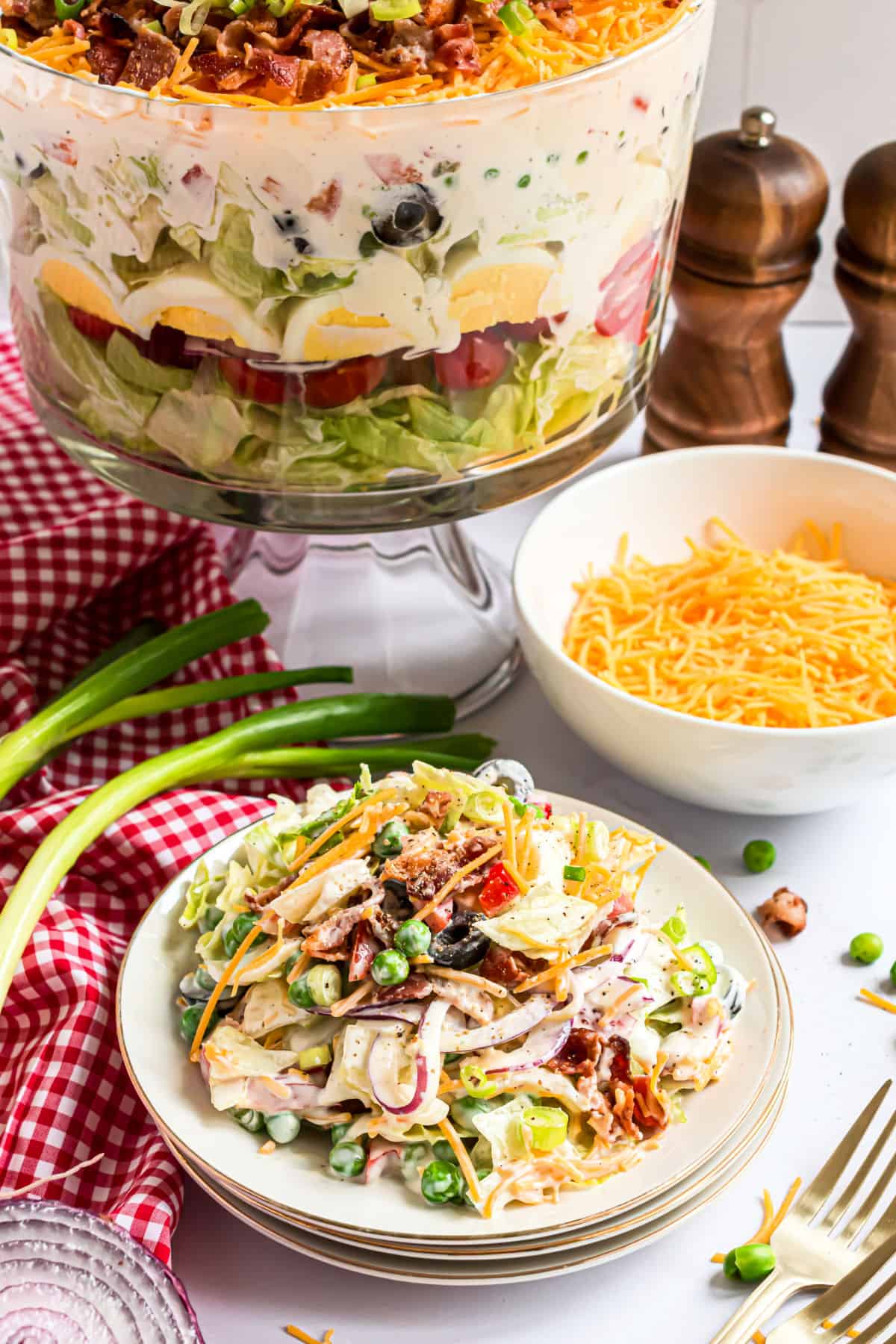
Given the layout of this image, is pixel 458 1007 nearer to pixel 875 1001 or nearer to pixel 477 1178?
pixel 477 1178

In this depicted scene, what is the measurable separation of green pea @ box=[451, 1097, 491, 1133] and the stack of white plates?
0.18ft

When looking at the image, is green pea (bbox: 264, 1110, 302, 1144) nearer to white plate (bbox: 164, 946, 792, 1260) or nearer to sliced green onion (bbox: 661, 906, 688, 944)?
white plate (bbox: 164, 946, 792, 1260)

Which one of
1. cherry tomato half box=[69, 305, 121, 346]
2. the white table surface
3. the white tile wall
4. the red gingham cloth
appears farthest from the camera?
the white tile wall

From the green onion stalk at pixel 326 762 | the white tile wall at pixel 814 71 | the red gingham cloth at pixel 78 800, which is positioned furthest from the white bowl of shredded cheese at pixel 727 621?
the white tile wall at pixel 814 71

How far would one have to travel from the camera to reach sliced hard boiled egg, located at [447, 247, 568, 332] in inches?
46.5

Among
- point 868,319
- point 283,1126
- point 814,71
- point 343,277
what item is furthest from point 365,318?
point 814,71

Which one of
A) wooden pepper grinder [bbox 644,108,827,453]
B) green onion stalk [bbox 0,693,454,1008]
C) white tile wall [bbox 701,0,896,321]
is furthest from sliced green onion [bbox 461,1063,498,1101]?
white tile wall [bbox 701,0,896,321]

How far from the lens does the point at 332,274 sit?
115 cm

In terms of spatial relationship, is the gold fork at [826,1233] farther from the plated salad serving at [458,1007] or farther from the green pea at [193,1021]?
the green pea at [193,1021]

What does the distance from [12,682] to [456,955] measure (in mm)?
705

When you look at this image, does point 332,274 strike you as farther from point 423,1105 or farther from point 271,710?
point 423,1105

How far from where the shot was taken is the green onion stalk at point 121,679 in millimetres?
1407

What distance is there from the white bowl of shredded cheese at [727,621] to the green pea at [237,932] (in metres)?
0.40

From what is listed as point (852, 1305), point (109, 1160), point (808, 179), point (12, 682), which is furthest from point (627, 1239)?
point (808, 179)
